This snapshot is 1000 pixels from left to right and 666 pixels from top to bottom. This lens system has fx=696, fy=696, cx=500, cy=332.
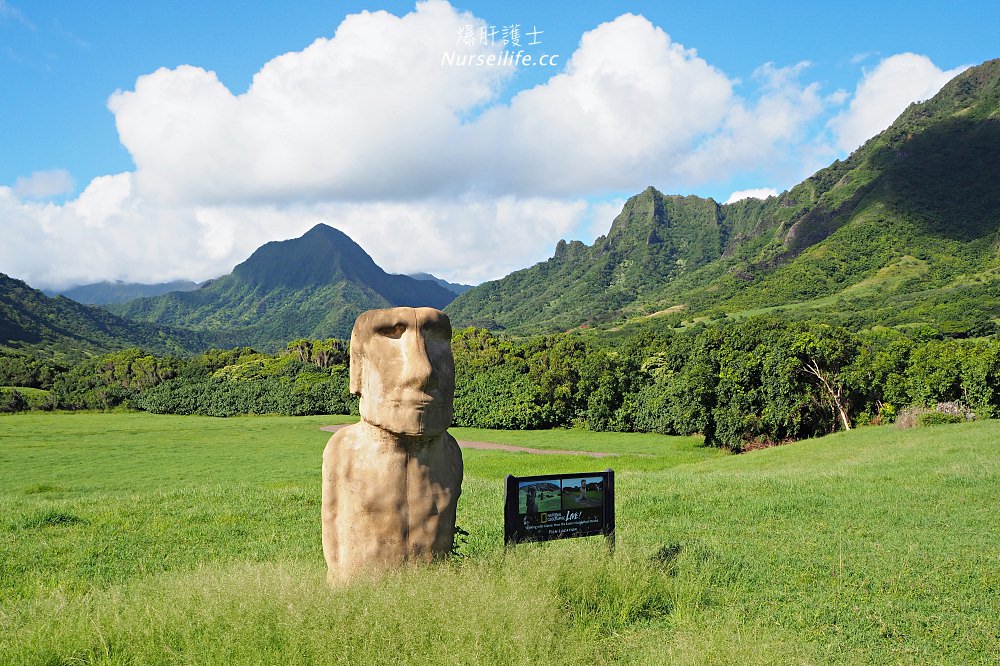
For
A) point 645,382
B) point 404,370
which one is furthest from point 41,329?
point 404,370

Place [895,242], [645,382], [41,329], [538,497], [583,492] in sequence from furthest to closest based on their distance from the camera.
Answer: [41,329], [895,242], [645,382], [583,492], [538,497]

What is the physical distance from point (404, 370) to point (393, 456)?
93 cm

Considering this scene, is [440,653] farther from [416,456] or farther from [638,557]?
[638,557]

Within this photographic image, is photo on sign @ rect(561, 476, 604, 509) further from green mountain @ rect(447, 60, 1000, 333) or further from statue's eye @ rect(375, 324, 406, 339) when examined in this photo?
green mountain @ rect(447, 60, 1000, 333)

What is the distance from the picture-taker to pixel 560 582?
7309 mm

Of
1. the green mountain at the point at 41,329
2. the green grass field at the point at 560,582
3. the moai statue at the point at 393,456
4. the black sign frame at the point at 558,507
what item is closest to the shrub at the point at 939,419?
the green grass field at the point at 560,582

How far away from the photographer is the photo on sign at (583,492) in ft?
27.3

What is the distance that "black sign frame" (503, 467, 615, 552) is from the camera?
7973 millimetres

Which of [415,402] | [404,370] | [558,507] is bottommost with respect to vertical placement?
[558,507]

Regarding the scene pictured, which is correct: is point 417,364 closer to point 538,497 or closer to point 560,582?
point 538,497

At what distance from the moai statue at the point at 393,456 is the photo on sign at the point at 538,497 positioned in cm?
87

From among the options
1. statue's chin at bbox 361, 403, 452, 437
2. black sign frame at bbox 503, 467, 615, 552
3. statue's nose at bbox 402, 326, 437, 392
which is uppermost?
statue's nose at bbox 402, 326, 437, 392

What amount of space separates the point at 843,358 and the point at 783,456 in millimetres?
13726

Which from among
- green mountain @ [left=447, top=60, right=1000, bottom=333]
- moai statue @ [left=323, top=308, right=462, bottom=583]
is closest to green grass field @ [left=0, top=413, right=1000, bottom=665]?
moai statue @ [left=323, top=308, right=462, bottom=583]
